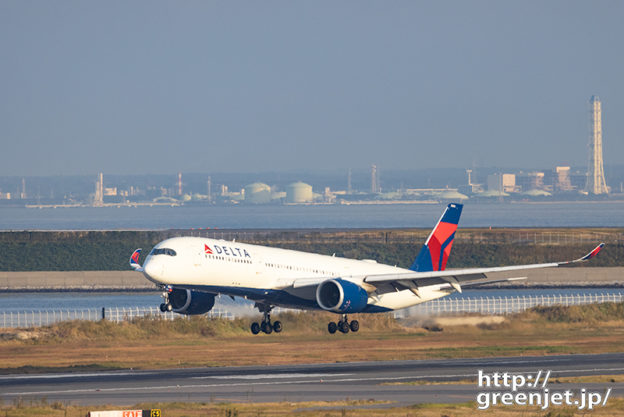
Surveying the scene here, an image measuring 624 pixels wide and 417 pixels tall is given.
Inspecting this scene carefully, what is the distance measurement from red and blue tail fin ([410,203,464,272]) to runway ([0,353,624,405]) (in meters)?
11.2

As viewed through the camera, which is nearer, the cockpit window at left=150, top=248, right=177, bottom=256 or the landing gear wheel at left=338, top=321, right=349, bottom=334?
the cockpit window at left=150, top=248, right=177, bottom=256

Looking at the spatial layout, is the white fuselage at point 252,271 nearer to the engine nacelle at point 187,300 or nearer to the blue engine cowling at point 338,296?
the blue engine cowling at point 338,296

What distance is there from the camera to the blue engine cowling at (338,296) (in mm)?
62116

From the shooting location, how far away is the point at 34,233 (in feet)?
495

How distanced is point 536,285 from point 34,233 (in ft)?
230

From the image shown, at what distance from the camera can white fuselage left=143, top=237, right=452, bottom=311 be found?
56.8m

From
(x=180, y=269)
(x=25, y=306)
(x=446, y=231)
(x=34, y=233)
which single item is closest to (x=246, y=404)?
(x=180, y=269)

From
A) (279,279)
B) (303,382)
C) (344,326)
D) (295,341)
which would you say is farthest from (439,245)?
(303,382)

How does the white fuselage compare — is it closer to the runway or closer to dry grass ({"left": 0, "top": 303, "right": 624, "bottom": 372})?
dry grass ({"left": 0, "top": 303, "right": 624, "bottom": 372})

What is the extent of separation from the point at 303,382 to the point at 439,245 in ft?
81.6

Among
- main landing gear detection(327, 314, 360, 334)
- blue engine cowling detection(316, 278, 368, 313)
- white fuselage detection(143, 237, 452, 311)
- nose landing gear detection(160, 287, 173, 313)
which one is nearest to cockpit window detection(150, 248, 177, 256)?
white fuselage detection(143, 237, 452, 311)

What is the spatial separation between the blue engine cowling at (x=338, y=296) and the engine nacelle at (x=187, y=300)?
6.82m

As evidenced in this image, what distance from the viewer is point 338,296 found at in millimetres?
62438

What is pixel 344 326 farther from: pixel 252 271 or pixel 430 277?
pixel 252 271
